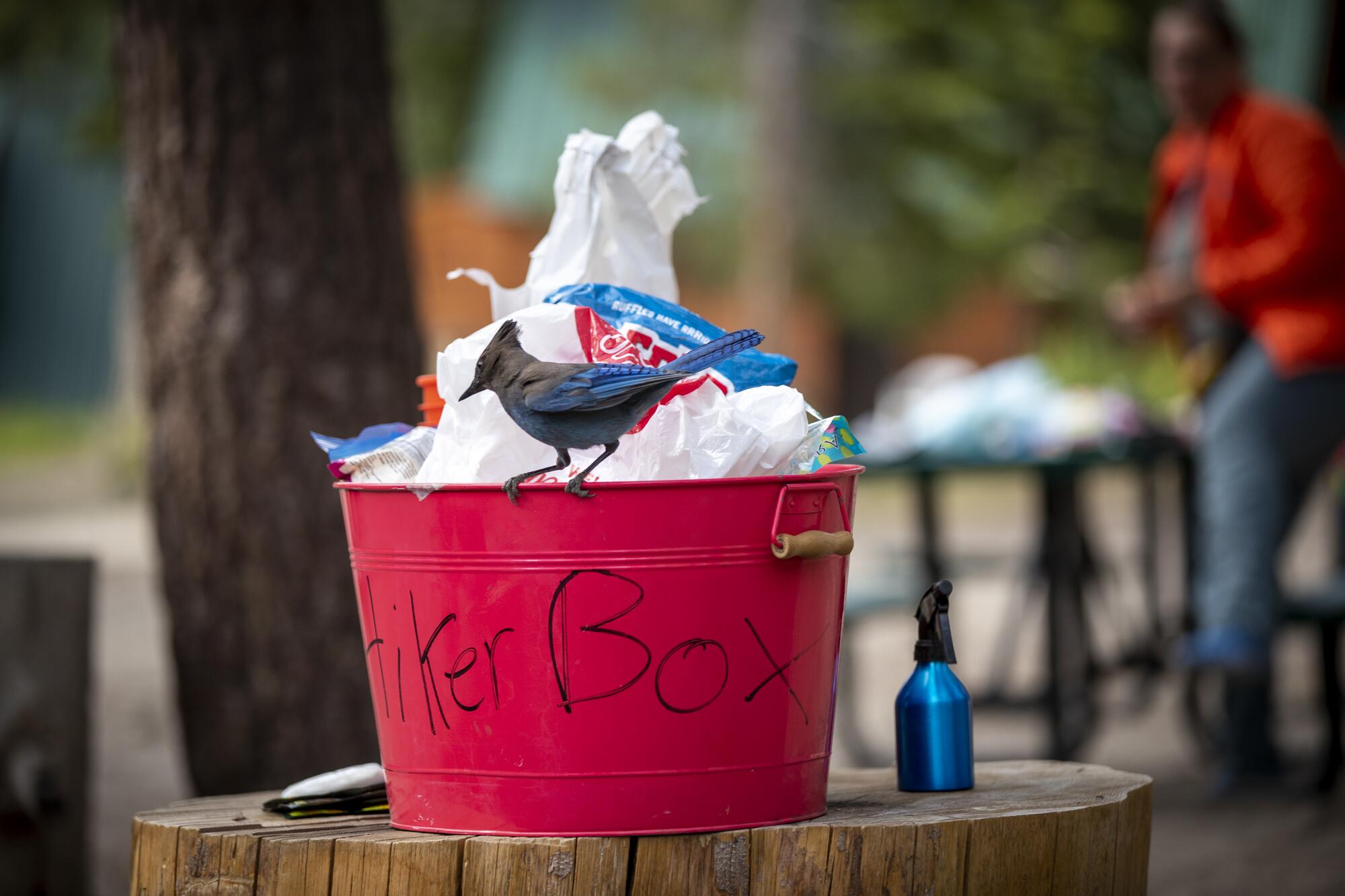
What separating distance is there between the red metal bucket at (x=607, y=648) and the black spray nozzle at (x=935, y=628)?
0.25 m

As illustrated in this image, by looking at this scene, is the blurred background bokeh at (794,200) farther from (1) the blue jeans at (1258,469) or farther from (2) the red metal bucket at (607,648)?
(2) the red metal bucket at (607,648)

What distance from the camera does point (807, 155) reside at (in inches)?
590

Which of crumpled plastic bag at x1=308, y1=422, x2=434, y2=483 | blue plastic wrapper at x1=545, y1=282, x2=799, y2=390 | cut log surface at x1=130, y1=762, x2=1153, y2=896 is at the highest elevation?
blue plastic wrapper at x1=545, y1=282, x2=799, y2=390

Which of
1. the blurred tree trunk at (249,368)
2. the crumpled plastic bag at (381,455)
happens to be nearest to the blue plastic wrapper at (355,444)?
the crumpled plastic bag at (381,455)

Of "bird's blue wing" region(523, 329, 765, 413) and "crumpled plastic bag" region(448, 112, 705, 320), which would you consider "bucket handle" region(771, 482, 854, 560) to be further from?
"crumpled plastic bag" region(448, 112, 705, 320)

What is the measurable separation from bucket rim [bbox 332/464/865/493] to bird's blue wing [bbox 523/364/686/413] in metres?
0.09

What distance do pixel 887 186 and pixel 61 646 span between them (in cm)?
1405

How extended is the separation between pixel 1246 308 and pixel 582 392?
9.22ft

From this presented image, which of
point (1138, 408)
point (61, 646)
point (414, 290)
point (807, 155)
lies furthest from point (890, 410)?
point (807, 155)

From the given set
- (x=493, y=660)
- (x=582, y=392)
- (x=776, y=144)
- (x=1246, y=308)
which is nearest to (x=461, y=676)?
(x=493, y=660)

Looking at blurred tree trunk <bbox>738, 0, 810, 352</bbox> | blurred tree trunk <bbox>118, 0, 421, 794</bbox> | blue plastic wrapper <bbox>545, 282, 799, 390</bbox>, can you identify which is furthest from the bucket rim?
blurred tree trunk <bbox>738, 0, 810, 352</bbox>

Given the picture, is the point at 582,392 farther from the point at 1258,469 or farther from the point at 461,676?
the point at 1258,469

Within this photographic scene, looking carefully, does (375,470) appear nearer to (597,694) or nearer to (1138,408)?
(597,694)

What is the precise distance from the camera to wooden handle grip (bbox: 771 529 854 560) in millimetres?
1597
